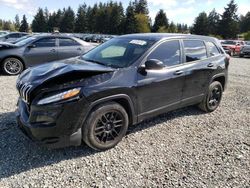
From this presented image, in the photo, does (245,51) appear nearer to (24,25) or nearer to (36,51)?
(36,51)

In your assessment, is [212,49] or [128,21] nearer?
[212,49]

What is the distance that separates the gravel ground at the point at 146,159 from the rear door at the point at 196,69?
0.61 metres

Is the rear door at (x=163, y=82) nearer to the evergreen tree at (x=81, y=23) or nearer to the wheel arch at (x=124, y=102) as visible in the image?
the wheel arch at (x=124, y=102)

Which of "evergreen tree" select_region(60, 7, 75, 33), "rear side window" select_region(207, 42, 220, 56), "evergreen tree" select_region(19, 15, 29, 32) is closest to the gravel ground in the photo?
"rear side window" select_region(207, 42, 220, 56)

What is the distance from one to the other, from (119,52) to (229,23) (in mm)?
61275

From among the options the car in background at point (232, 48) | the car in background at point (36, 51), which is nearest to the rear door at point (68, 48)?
the car in background at point (36, 51)

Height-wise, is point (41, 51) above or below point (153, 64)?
below

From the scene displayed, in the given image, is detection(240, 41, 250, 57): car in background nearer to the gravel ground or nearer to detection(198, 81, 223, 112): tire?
detection(198, 81, 223, 112): tire

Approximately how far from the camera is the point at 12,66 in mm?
8773

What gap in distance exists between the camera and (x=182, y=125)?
482cm

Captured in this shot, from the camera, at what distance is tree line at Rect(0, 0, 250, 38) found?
59656mm

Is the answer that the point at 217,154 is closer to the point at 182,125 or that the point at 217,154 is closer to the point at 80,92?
the point at 182,125

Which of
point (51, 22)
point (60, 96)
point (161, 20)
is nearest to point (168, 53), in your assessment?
point (60, 96)

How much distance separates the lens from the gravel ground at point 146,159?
3084 mm
